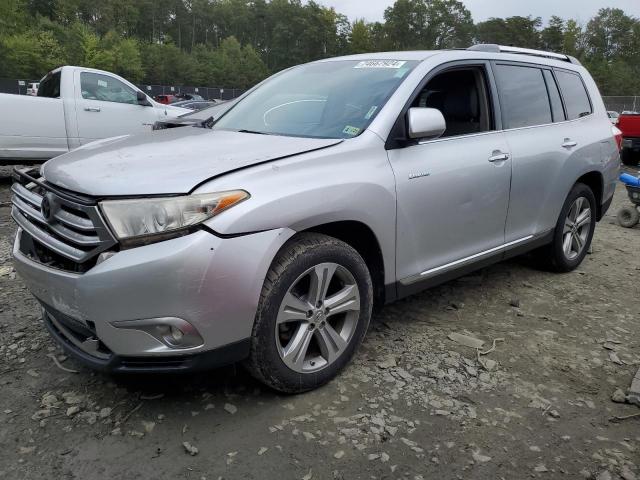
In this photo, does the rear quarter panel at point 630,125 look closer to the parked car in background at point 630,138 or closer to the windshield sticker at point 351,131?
the parked car in background at point 630,138

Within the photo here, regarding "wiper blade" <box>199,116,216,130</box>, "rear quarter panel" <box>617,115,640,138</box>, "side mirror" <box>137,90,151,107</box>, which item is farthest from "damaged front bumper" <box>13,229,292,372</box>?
"rear quarter panel" <box>617,115,640,138</box>

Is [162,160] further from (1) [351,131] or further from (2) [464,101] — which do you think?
(2) [464,101]

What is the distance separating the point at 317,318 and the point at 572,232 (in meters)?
2.99

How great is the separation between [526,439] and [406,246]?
3.70 feet

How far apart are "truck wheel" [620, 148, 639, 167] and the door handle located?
12.7m

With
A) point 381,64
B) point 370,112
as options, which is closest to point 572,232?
point 381,64

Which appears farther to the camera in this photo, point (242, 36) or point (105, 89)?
point (242, 36)

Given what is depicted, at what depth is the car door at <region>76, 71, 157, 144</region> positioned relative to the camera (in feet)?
27.8

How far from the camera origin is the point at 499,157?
3594mm

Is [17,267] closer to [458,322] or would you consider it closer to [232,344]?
[232,344]

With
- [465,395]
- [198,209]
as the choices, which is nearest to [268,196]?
[198,209]

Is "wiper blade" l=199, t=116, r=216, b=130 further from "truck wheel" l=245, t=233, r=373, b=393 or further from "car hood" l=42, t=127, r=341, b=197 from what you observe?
"truck wheel" l=245, t=233, r=373, b=393

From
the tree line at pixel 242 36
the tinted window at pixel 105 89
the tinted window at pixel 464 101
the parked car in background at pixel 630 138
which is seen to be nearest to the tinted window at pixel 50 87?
the tinted window at pixel 105 89

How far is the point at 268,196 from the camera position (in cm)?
237
